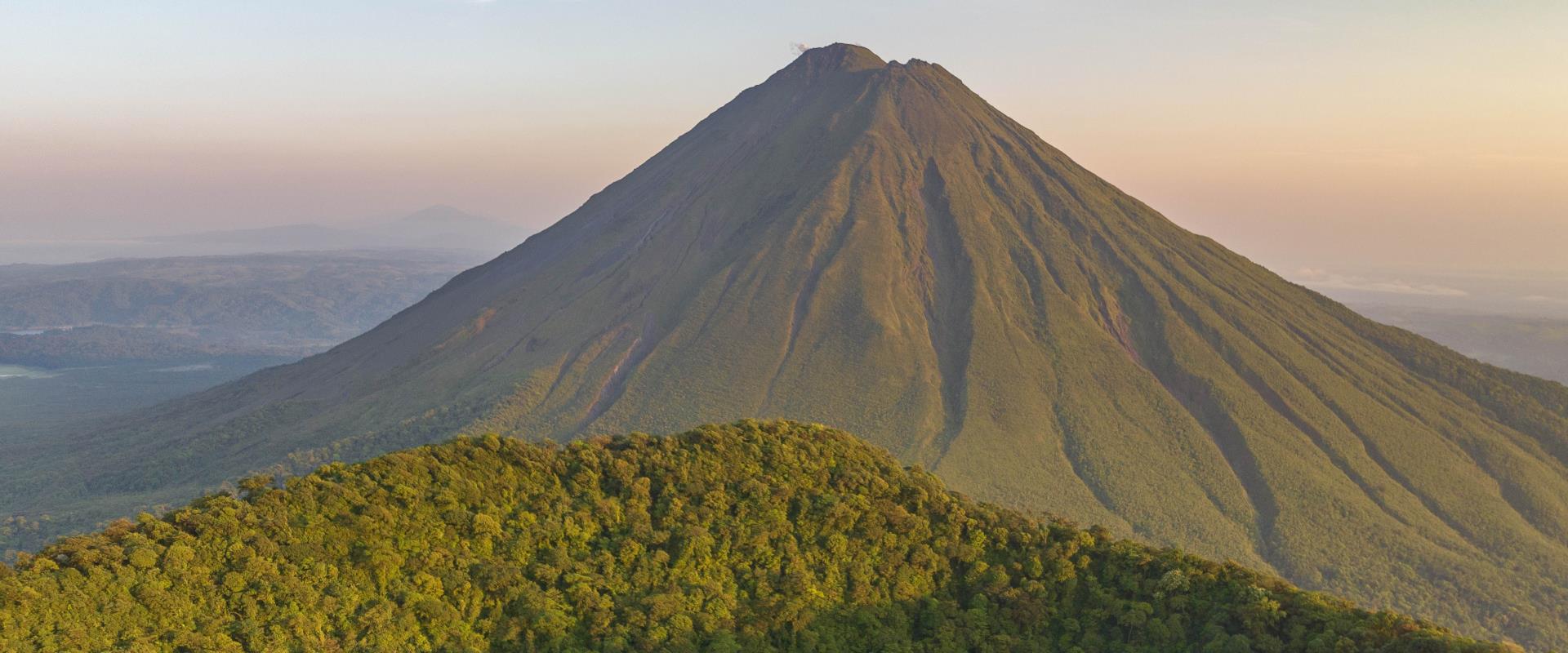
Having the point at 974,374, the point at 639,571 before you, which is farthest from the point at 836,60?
the point at 639,571

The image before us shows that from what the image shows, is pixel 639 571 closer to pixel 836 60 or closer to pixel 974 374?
pixel 974 374

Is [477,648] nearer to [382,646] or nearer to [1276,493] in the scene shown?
[382,646]

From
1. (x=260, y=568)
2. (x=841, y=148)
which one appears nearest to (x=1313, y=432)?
(x=841, y=148)

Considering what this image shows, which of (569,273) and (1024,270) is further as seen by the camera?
(569,273)

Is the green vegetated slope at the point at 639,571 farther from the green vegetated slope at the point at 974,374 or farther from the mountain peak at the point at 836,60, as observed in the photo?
the mountain peak at the point at 836,60

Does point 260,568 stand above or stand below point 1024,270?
below

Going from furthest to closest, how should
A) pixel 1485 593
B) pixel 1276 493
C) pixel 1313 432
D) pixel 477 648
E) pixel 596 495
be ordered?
pixel 1313 432 → pixel 1276 493 → pixel 1485 593 → pixel 596 495 → pixel 477 648

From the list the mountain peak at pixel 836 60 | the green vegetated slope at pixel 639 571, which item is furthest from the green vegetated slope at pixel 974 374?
the green vegetated slope at pixel 639 571
